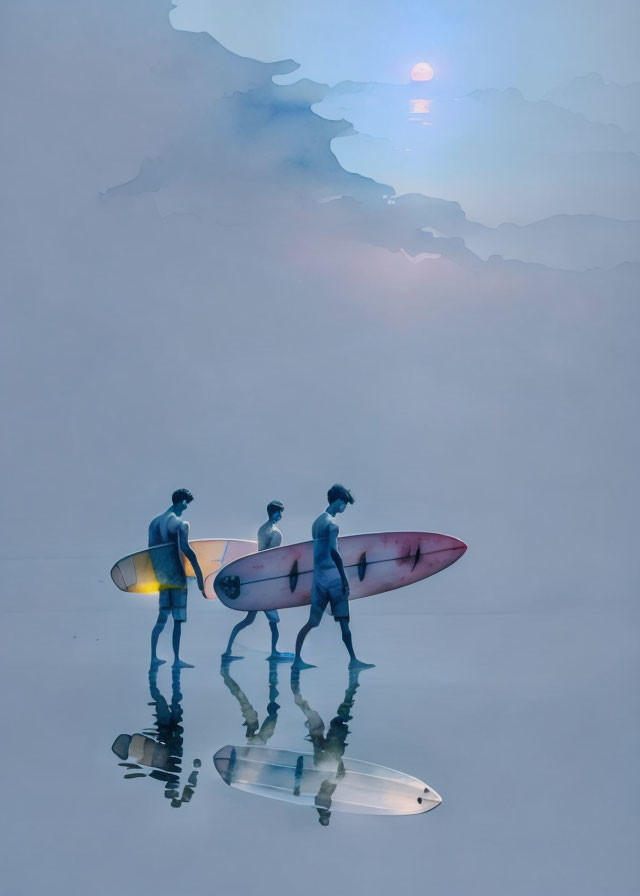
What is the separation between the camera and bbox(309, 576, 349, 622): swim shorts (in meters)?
7.85

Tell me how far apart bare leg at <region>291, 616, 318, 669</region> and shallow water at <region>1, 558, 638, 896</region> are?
12cm

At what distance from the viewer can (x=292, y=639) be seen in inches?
381

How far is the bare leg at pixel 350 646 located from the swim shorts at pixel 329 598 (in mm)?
62

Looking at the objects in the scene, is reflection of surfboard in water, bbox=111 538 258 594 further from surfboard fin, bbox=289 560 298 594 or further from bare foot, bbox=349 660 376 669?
bare foot, bbox=349 660 376 669

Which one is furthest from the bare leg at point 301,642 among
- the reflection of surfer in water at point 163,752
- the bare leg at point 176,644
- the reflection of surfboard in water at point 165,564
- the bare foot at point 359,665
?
the reflection of surfer in water at point 163,752

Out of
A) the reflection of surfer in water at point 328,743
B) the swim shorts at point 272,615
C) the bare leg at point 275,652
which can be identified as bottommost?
the reflection of surfer in water at point 328,743

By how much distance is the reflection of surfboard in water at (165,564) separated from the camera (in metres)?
8.12

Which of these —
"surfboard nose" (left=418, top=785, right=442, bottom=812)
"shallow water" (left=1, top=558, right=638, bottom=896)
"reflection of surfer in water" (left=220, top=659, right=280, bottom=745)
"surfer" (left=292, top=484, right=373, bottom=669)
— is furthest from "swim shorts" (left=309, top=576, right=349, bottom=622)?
"surfboard nose" (left=418, top=785, right=442, bottom=812)

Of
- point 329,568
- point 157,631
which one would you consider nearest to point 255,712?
point 329,568

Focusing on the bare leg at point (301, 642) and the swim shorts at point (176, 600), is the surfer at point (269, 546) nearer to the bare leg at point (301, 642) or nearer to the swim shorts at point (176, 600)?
the bare leg at point (301, 642)

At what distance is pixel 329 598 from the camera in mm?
7891

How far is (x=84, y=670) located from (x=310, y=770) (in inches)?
115

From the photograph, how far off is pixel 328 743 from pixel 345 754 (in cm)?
23

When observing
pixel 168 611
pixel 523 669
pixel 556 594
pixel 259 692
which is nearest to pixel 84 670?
pixel 168 611
